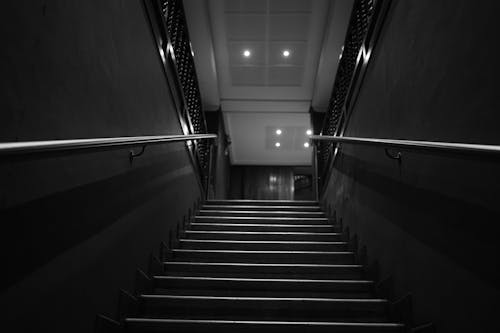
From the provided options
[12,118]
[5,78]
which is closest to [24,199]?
[12,118]

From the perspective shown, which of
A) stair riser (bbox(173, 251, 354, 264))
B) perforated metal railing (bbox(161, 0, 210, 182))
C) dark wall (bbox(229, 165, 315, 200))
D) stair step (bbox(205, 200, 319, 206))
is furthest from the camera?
dark wall (bbox(229, 165, 315, 200))

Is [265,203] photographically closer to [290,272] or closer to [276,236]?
[276,236]

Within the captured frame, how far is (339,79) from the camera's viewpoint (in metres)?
5.71

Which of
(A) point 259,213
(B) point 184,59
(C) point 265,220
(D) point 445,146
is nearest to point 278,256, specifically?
(C) point 265,220

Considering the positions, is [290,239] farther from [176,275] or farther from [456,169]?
[456,169]

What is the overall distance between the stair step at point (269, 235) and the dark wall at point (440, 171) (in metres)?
0.79

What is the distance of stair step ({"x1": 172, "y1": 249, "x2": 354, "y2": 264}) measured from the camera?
3.31 meters

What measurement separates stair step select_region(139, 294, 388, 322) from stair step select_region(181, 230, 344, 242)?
131 centimetres

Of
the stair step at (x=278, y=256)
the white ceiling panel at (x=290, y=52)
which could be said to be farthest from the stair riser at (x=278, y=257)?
the white ceiling panel at (x=290, y=52)

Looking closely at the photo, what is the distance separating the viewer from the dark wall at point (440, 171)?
59.6 inches

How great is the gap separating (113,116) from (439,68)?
1.77 metres

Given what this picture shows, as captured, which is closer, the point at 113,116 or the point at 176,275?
the point at 113,116

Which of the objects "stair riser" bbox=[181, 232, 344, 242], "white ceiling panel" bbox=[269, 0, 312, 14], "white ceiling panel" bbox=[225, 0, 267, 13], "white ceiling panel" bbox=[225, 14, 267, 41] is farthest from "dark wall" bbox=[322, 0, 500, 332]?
"white ceiling panel" bbox=[225, 14, 267, 41]

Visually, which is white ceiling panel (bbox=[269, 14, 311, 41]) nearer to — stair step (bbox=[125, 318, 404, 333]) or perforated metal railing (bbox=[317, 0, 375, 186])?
perforated metal railing (bbox=[317, 0, 375, 186])
